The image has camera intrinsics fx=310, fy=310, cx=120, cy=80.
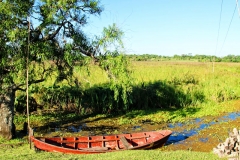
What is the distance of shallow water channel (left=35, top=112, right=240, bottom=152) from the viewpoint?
1016 centimetres

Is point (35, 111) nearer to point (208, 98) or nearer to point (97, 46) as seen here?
point (97, 46)

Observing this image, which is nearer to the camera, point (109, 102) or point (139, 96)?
point (109, 102)

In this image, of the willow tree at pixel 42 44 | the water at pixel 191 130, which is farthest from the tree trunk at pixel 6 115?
the water at pixel 191 130

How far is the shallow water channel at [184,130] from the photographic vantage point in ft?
33.3

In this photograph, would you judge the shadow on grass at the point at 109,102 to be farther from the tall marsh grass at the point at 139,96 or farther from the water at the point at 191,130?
the water at the point at 191,130

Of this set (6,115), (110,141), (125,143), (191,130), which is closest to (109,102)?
(191,130)

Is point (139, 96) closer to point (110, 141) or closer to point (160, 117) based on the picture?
point (160, 117)

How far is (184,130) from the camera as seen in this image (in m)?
11.8

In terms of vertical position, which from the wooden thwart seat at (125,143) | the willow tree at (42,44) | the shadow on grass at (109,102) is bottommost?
the wooden thwart seat at (125,143)

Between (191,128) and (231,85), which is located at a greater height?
(231,85)

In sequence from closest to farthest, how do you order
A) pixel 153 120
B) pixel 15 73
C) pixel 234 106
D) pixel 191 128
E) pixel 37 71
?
pixel 15 73 → pixel 37 71 → pixel 191 128 → pixel 153 120 → pixel 234 106

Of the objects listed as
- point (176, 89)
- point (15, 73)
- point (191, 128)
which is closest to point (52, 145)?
point (15, 73)

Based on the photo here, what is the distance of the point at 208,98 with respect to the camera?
16766mm

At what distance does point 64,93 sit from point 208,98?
7685 mm
